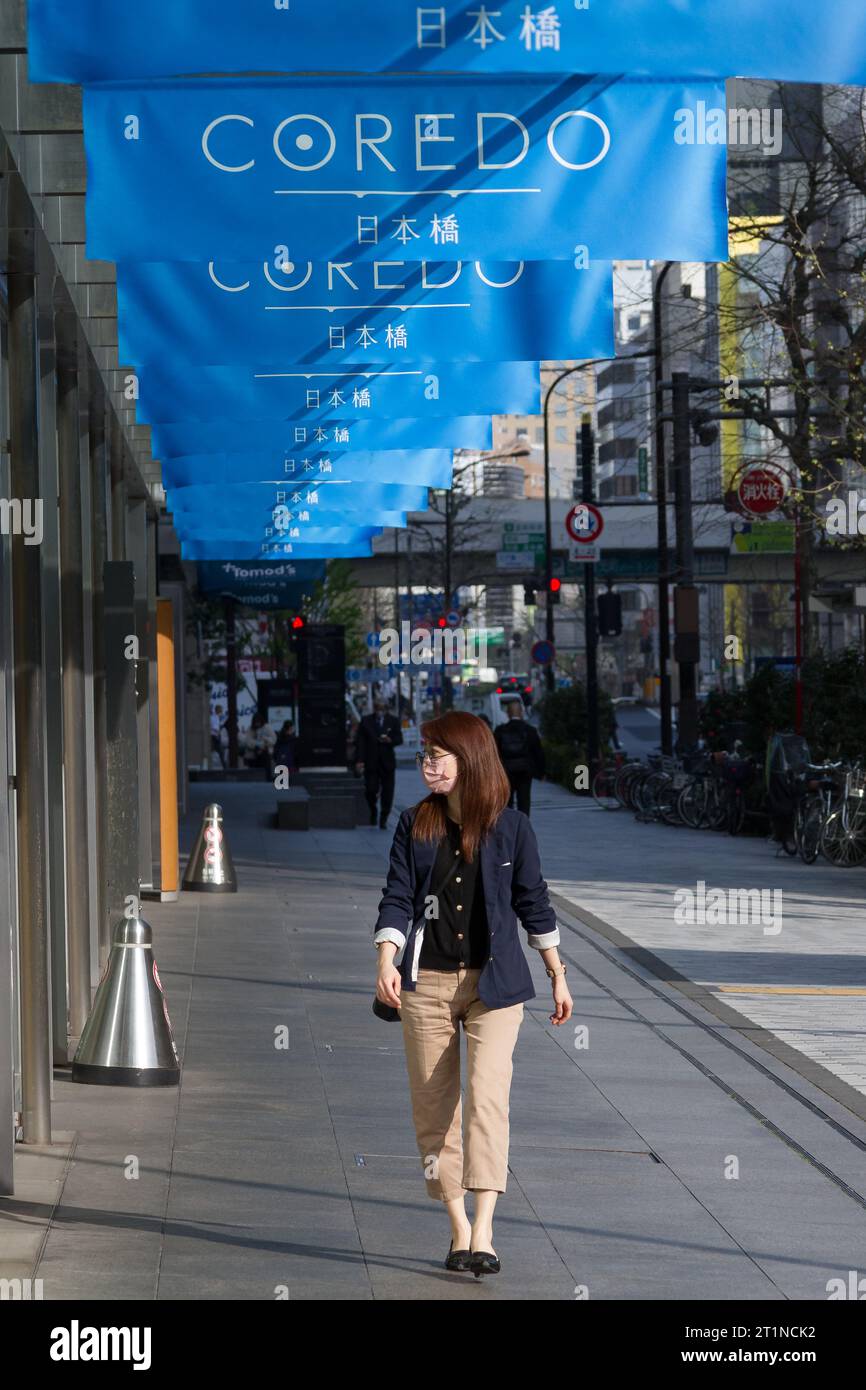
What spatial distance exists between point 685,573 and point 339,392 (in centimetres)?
1554

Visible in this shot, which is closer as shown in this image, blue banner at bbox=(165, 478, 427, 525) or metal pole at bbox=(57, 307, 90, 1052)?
metal pole at bbox=(57, 307, 90, 1052)

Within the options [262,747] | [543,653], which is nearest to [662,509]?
[543,653]

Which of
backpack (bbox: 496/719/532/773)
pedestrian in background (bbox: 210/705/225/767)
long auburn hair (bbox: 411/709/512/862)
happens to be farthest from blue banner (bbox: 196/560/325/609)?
long auburn hair (bbox: 411/709/512/862)

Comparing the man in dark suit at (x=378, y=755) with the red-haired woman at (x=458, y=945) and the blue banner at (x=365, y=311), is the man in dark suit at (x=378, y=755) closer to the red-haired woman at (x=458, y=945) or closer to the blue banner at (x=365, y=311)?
the blue banner at (x=365, y=311)

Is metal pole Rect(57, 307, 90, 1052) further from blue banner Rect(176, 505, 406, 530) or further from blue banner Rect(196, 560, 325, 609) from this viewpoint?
blue banner Rect(196, 560, 325, 609)

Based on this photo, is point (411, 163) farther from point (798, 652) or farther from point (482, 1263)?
point (798, 652)

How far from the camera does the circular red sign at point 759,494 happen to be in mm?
26453

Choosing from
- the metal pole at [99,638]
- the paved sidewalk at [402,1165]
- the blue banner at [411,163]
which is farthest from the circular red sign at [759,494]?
the blue banner at [411,163]

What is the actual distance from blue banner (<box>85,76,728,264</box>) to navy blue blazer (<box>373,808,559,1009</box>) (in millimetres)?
2390

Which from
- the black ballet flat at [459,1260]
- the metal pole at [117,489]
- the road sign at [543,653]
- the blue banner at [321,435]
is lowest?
the black ballet flat at [459,1260]

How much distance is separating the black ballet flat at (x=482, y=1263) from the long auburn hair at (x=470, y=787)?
1164 mm

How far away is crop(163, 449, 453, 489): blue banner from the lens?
19.5 meters

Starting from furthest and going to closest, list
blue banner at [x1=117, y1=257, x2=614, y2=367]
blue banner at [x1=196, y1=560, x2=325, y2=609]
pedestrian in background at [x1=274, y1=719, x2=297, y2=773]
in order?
1. pedestrian in background at [x1=274, y1=719, x2=297, y2=773]
2. blue banner at [x1=196, y1=560, x2=325, y2=609]
3. blue banner at [x1=117, y1=257, x2=614, y2=367]

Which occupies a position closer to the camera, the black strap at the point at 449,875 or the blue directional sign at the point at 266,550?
the black strap at the point at 449,875
